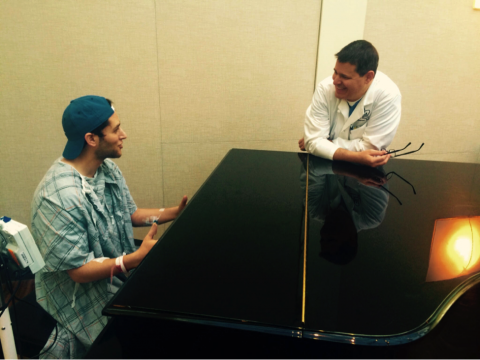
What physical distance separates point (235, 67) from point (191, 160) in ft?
2.60

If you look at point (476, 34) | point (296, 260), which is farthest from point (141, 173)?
point (476, 34)

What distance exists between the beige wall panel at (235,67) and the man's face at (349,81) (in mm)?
775

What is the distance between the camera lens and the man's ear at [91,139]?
135 centimetres

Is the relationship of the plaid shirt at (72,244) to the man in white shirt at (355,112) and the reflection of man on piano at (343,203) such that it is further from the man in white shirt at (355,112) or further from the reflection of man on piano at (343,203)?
the man in white shirt at (355,112)

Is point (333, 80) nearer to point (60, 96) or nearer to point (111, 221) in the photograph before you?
point (111, 221)

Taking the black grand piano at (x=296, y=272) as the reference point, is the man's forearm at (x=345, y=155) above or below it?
above

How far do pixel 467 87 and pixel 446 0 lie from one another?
2.34ft

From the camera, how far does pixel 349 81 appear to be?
191cm

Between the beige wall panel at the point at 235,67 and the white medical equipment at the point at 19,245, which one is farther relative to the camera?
the beige wall panel at the point at 235,67

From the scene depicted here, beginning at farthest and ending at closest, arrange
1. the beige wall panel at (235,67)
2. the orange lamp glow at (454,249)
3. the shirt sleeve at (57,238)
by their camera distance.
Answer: the beige wall panel at (235,67) < the shirt sleeve at (57,238) < the orange lamp glow at (454,249)

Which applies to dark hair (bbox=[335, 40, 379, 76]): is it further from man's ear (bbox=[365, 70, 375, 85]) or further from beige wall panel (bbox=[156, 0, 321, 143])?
beige wall panel (bbox=[156, 0, 321, 143])

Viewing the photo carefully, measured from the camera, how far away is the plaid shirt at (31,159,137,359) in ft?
3.98

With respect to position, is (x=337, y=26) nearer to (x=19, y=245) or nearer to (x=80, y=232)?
(x=80, y=232)

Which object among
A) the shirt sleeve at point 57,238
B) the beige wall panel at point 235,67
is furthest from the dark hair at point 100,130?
the beige wall panel at point 235,67
